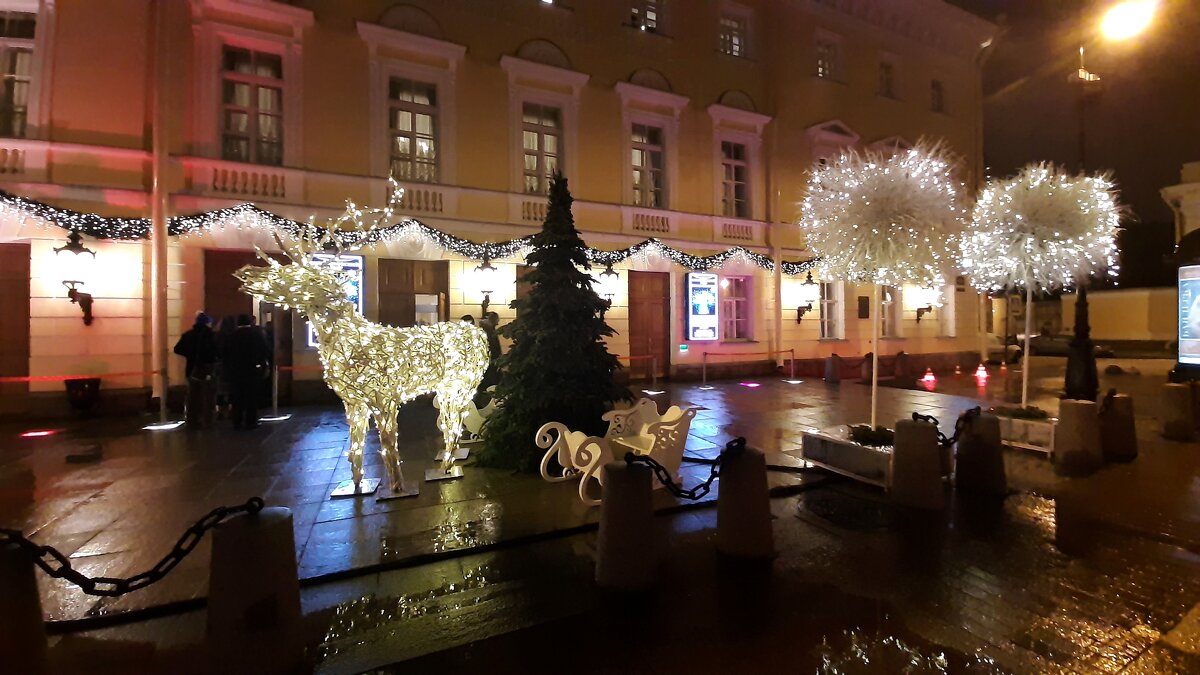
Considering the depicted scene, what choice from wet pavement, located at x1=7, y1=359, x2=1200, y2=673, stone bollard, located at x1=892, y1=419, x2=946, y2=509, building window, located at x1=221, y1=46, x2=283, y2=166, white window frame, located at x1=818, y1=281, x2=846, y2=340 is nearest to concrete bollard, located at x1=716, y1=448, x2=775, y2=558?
wet pavement, located at x1=7, y1=359, x2=1200, y2=673

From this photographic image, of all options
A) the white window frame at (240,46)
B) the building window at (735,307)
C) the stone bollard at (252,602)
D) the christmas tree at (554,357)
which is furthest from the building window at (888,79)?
the stone bollard at (252,602)

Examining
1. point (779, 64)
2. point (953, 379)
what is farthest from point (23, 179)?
point (953, 379)

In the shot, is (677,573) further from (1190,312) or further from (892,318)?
(892,318)

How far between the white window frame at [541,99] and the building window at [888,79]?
12894 millimetres

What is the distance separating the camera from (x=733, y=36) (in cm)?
1808

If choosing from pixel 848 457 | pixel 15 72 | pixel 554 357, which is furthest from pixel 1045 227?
pixel 15 72

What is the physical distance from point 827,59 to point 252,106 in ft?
60.7

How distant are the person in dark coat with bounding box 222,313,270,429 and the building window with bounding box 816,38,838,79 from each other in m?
19.7

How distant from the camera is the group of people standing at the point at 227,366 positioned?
980 cm

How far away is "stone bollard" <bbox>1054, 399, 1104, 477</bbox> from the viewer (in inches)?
292

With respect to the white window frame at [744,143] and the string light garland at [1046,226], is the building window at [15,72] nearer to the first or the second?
the white window frame at [744,143]

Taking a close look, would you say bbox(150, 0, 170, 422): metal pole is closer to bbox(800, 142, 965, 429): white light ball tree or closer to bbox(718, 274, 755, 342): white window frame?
bbox(800, 142, 965, 429): white light ball tree

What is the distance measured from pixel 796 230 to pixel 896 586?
1628cm

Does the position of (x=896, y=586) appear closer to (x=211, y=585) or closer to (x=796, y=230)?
(x=211, y=585)
